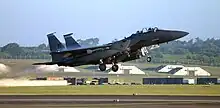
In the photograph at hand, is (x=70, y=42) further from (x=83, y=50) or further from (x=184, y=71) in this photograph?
(x=184, y=71)

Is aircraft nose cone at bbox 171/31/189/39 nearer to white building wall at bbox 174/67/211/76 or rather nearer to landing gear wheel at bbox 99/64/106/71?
landing gear wheel at bbox 99/64/106/71

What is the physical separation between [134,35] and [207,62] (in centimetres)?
13469

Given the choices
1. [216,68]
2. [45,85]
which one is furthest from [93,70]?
[216,68]

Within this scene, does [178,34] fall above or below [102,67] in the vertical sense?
above

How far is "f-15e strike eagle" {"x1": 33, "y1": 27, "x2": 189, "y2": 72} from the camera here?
184ft

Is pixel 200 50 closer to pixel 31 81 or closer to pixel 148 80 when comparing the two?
pixel 148 80

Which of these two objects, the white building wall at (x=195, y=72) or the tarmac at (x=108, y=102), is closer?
the tarmac at (x=108, y=102)

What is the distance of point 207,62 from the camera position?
189 metres

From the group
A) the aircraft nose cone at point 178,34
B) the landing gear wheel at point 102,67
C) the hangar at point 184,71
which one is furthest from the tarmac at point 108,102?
the hangar at point 184,71

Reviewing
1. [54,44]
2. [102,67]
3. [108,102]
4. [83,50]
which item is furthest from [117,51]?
[54,44]

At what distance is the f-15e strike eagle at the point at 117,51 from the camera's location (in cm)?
5597

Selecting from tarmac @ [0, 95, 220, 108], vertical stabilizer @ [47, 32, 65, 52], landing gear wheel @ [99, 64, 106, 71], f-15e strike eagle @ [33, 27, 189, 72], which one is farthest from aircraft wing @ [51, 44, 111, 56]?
tarmac @ [0, 95, 220, 108]

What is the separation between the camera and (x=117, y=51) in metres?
56.2

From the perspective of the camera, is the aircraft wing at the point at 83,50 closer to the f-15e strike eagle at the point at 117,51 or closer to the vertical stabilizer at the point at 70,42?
the f-15e strike eagle at the point at 117,51
